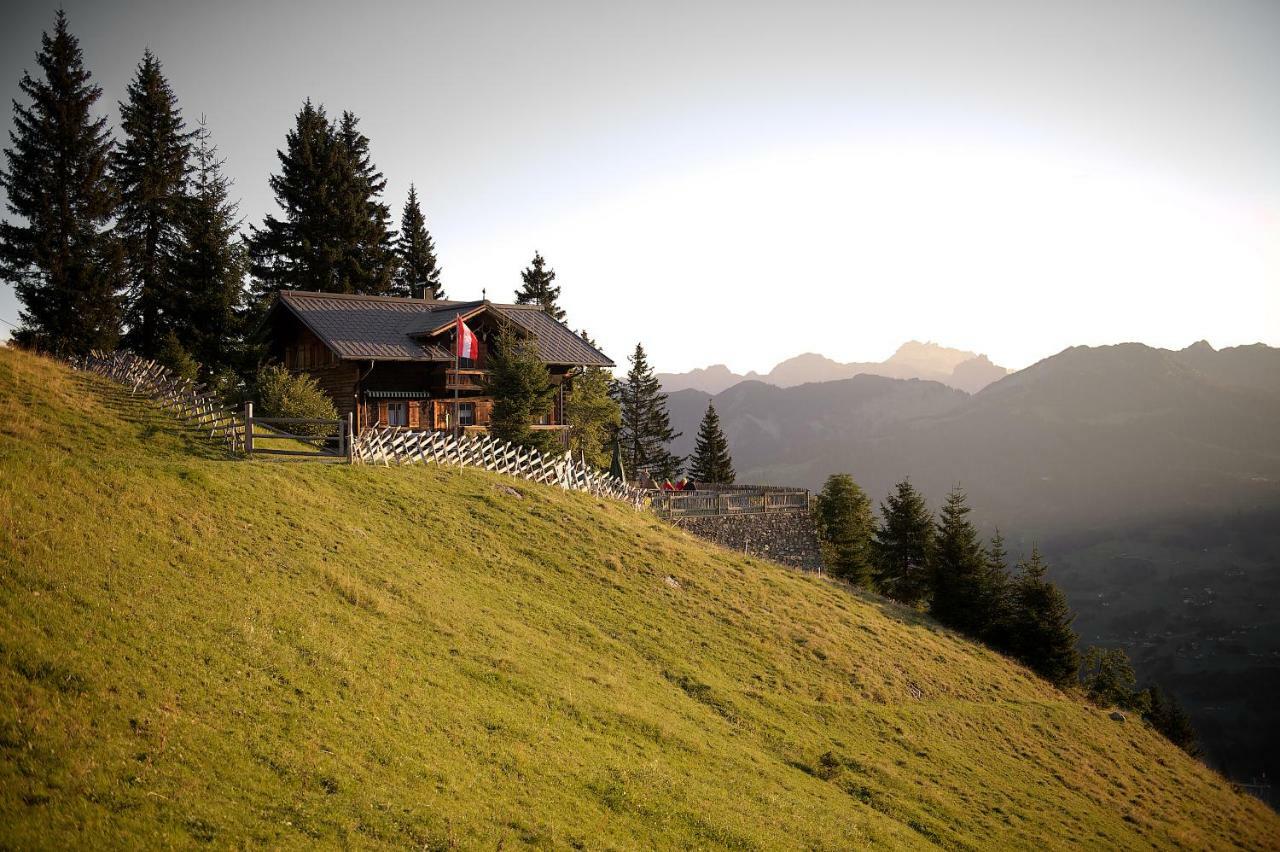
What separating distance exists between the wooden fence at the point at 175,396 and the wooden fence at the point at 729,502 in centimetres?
2138

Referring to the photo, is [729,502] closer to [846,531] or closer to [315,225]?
[846,531]

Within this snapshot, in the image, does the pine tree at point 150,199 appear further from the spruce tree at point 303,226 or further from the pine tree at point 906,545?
the pine tree at point 906,545

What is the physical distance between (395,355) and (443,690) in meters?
27.6

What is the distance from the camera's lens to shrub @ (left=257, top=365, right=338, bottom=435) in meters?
30.8

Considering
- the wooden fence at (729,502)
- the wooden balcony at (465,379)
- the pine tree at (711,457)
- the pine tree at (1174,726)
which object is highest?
the wooden balcony at (465,379)

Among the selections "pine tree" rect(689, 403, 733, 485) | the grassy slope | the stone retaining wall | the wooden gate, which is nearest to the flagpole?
the wooden gate

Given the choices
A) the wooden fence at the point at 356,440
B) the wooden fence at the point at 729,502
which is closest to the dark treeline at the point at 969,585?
the wooden fence at the point at 729,502

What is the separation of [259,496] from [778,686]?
15.5 m

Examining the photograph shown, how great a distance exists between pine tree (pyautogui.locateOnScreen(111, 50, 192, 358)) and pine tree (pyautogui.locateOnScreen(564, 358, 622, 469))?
28388mm

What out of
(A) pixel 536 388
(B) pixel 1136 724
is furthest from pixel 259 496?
(B) pixel 1136 724

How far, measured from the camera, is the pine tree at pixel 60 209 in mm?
36312

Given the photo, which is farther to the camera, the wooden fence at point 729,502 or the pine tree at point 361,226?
the pine tree at point 361,226

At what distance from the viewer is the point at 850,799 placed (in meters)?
14.6

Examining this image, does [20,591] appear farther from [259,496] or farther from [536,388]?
[536,388]
